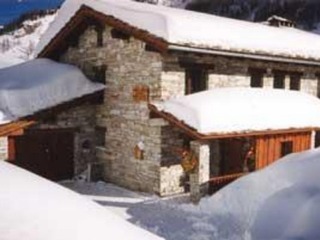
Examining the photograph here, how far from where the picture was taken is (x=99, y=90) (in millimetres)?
17531

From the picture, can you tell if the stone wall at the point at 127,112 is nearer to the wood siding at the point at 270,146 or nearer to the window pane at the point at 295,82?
the wood siding at the point at 270,146

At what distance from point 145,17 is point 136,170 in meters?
4.65

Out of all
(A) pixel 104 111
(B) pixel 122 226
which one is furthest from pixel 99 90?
(B) pixel 122 226

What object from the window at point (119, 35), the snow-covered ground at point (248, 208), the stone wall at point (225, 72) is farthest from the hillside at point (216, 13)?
the snow-covered ground at point (248, 208)

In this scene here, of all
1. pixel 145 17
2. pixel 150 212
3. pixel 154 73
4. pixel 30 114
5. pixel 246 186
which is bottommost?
pixel 150 212

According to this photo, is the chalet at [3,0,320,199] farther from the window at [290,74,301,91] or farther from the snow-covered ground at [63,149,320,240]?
the snow-covered ground at [63,149,320,240]

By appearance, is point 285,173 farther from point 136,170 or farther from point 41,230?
point 41,230

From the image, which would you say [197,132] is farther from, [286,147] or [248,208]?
[286,147]

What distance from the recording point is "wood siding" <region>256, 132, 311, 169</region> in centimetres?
1627

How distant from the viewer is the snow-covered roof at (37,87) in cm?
1612

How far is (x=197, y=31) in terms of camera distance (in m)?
16.0

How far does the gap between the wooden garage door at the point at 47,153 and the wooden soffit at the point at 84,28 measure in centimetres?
381

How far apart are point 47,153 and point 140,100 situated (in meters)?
3.67

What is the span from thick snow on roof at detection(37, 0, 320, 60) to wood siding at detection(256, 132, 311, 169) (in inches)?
111
